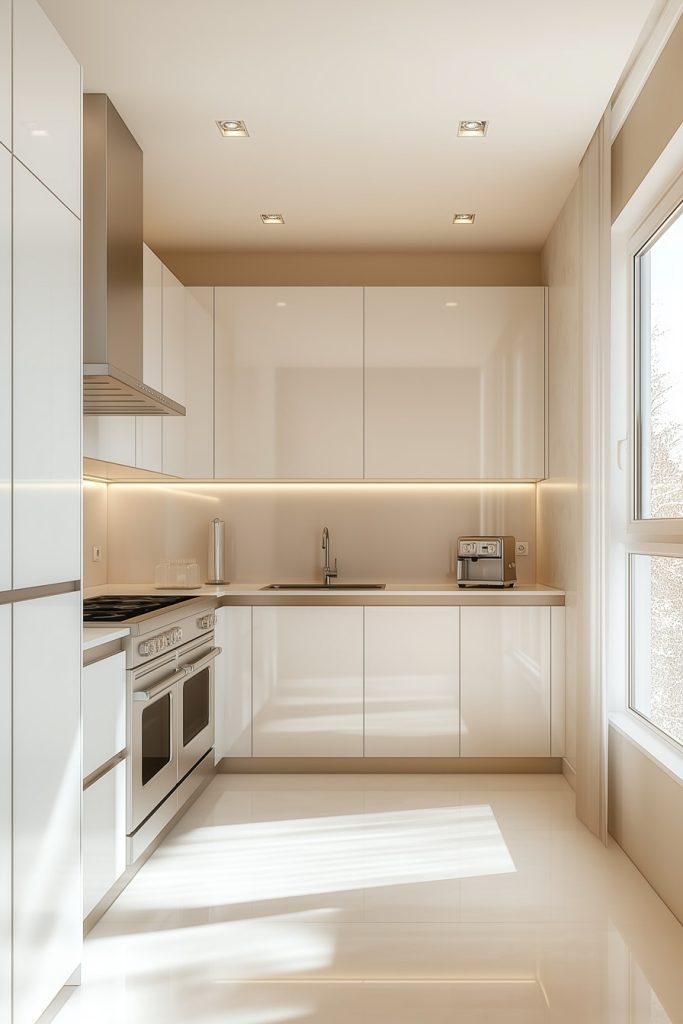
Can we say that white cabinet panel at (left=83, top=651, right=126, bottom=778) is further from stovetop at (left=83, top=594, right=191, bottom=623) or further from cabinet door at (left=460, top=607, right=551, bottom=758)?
cabinet door at (left=460, top=607, right=551, bottom=758)

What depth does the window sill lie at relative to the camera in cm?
259

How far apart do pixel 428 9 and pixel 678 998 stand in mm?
2767

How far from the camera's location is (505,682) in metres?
4.07

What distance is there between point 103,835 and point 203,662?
118cm

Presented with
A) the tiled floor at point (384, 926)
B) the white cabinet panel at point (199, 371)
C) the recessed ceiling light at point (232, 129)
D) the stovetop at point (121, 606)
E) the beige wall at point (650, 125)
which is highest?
the recessed ceiling light at point (232, 129)

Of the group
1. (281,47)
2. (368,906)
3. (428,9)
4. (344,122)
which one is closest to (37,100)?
(281,47)

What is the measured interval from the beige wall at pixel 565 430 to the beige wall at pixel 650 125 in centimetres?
47

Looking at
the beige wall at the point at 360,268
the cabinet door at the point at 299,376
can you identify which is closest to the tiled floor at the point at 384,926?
the cabinet door at the point at 299,376

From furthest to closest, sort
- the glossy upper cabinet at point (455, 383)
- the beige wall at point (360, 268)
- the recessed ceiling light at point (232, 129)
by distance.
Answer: the beige wall at point (360, 268) < the glossy upper cabinet at point (455, 383) < the recessed ceiling light at point (232, 129)

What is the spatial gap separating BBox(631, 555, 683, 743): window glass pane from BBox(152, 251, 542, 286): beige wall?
7.19ft

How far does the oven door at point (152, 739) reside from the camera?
2.79m

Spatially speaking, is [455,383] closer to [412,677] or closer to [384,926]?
[412,677]

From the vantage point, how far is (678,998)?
2084 millimetres

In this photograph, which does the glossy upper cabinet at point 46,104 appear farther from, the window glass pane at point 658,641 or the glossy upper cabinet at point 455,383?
the glossy upper cabinet at point 455,383
